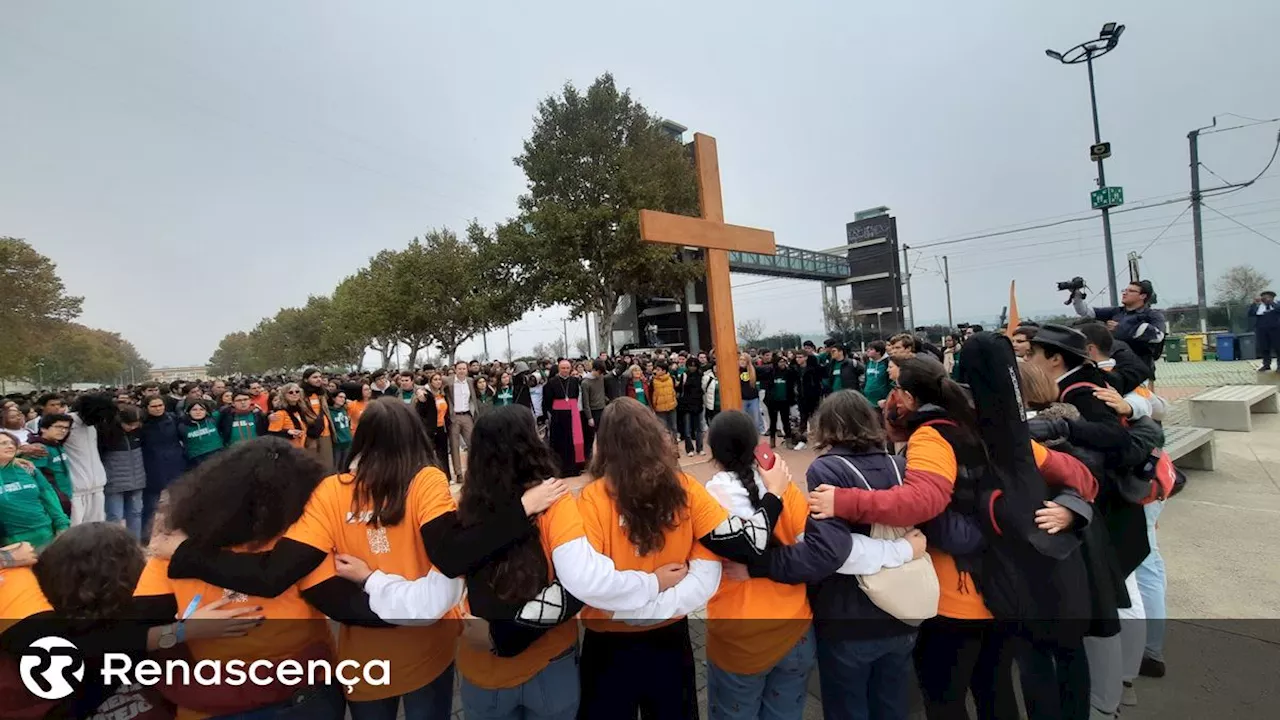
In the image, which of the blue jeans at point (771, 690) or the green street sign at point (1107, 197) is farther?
the green street sign at point (1107, 197)

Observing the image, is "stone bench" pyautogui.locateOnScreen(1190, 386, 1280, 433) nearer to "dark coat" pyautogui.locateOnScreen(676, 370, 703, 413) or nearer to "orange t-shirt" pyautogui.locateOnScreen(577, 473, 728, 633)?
"dark coat" pyautogui.locateOnScreen(676, 370, 703, 413)

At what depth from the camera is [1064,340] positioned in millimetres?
2555

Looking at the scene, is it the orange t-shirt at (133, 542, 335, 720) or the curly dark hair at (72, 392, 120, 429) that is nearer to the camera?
the orange t-shirt at (133, 542, 335, 720)

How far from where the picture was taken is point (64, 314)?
26516 mm

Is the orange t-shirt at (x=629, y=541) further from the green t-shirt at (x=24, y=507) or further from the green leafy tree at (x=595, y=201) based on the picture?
the green leafy tree at (x=595, y=201)

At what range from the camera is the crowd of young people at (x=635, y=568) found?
67.9 inches

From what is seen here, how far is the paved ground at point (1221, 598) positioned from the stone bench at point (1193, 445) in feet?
0.50

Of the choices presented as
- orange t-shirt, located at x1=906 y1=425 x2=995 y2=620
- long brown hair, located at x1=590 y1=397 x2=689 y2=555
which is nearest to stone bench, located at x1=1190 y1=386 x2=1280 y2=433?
orange t-shirt, located at x1=906 y1=425 x2=995 y2=620

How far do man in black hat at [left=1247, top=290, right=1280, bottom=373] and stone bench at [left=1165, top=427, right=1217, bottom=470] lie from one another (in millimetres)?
8449

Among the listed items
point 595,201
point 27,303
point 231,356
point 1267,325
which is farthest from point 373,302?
point 231,356

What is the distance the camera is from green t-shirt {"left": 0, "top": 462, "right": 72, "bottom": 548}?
3.84 meters

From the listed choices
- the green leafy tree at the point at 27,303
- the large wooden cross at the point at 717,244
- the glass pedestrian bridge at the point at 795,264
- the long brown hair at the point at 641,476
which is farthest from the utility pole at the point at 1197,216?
the green leafy tree at the point at 27,303

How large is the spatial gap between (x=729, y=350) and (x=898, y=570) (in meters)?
2.90

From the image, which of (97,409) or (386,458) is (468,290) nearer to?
(97,409)
